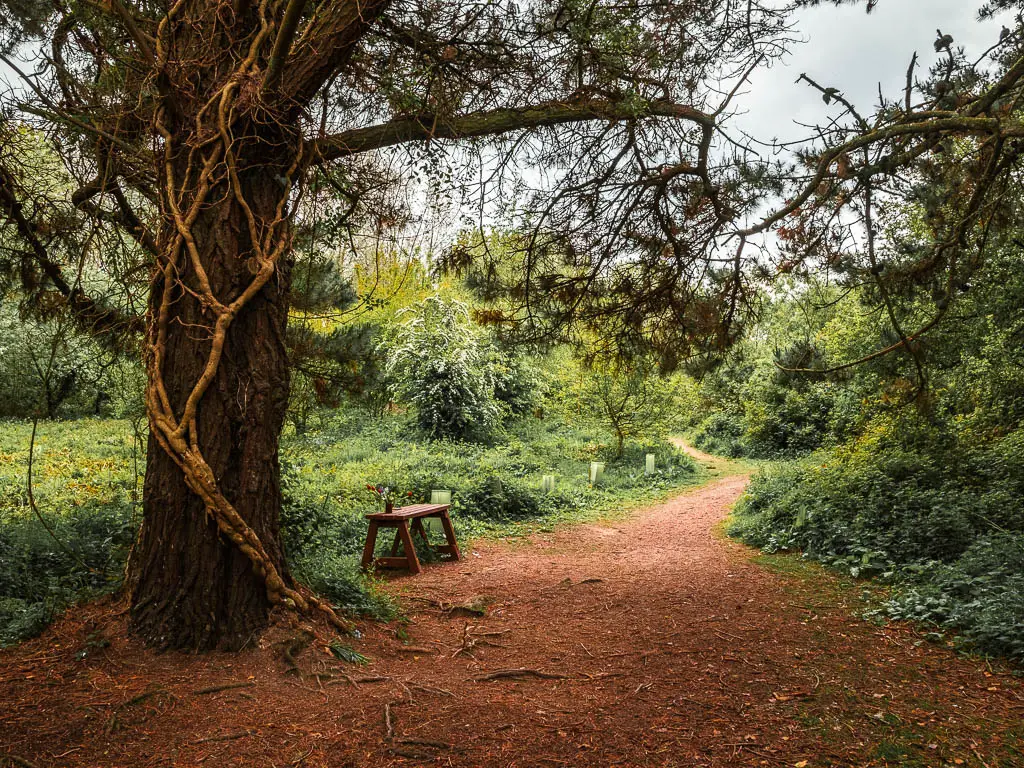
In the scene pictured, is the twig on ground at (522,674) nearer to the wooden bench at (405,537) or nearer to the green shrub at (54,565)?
the green shrub at (54,565)

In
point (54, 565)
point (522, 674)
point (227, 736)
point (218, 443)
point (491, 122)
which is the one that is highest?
point (491, 122)

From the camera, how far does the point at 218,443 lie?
11.5 feet

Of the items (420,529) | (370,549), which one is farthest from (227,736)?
(420,529)

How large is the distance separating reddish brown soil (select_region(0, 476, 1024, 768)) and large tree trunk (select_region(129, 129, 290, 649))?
21 centimetres

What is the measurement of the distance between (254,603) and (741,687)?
8.92 ft

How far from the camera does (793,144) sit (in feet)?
15.6

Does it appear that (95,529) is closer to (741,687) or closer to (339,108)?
(339,108)

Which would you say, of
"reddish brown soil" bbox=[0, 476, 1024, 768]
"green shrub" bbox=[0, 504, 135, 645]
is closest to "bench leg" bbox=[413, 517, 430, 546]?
"reddish brown soil" bbox=[0, 476, 1024, 768]

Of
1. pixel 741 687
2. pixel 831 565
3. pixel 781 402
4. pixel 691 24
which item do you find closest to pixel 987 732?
pixel 741 687

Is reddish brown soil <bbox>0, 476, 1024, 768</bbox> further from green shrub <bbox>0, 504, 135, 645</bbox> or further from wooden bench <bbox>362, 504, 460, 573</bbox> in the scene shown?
wooden bench <bbox>362, 504, 460, 573</bbox>

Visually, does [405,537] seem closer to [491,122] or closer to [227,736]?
[227,736]

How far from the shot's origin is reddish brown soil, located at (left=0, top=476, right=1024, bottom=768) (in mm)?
2762

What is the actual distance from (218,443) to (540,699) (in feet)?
7.16

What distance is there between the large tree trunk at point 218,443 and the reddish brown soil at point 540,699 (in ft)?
0.67
